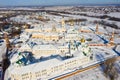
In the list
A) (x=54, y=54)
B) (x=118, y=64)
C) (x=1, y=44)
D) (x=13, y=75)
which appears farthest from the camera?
(x=1, y=44)

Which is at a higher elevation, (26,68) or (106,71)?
(26,68)

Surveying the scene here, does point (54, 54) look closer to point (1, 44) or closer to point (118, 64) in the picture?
point (118, 64)

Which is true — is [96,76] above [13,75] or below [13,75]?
below

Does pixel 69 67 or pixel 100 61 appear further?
pixel 100 61

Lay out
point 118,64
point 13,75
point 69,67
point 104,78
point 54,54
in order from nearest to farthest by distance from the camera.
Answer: point 13,75
point 104,78
point 69,67
point 118,64
point 54,54

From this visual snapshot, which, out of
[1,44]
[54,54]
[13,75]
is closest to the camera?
[13,75]

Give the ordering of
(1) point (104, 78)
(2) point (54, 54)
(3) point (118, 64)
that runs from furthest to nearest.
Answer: (2) point (54, 54) < (3) point (118, 64) < (1) point (104, 78)

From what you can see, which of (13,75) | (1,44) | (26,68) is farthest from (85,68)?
(1,44)

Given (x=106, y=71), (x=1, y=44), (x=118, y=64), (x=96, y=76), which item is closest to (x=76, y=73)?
(x=96, y=76)

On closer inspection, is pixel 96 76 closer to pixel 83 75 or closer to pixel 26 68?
pixel 83 75
